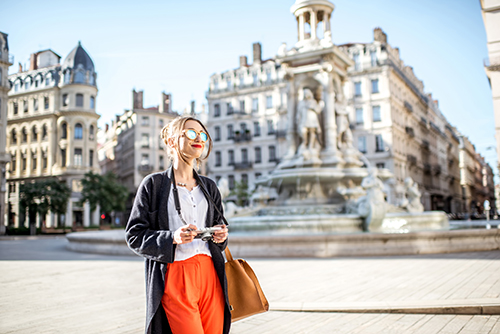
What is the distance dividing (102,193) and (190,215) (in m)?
46.8

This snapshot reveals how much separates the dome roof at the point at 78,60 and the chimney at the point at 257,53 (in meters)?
21.0

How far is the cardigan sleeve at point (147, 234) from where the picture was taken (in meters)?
2.57

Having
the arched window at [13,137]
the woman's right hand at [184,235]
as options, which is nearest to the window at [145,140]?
the arched window at [13,137]

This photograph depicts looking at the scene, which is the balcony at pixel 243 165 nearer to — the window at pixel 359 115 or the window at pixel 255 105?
the window at pixel 255 105

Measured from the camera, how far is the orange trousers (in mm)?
2551

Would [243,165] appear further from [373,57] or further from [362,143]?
[373,57]

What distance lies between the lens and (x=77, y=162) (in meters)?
55.7

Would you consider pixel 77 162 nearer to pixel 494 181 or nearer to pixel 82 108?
pixel 82 108

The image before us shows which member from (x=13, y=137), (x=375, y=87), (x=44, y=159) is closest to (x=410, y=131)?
(x=375, y=87)

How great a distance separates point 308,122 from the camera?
14.8m

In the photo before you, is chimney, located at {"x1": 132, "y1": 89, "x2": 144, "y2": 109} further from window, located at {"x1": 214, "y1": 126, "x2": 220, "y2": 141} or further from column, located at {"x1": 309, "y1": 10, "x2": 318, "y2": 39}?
column, located at {"x1": 309, "y1": 10, "x2": 318, "y2": 39}

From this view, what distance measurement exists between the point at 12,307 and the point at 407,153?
5544cm

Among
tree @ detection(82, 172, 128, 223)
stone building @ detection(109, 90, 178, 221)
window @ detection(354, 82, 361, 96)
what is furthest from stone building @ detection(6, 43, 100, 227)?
window @ detection(354, 82, 361, 96)

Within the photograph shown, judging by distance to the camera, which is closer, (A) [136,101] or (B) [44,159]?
(B) [44,159]
